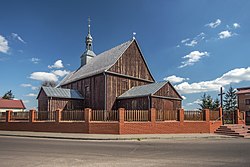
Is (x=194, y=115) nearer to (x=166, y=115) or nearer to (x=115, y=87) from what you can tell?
(x=166, y=115)

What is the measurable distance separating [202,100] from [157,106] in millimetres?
33221

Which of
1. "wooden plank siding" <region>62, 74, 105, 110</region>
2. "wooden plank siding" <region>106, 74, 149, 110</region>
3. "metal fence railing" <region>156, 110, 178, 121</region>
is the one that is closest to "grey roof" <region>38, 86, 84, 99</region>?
"wooden plank siding" <region>62, 74, 105, 110</region>

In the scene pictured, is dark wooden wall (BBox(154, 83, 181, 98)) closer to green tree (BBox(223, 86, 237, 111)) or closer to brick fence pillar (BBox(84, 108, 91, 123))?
brick fence pillar (BBox(84, 108, 91, 123))

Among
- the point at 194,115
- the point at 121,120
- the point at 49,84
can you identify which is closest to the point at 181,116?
the point at 194,115

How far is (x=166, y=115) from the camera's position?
2038 centimetres

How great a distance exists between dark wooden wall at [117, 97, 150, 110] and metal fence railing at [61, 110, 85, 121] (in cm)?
658

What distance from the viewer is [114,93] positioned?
26.8 m

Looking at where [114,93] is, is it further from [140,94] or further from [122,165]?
[122,165]

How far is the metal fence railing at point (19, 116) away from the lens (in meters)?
23.5

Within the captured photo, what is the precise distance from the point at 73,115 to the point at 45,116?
3.47m

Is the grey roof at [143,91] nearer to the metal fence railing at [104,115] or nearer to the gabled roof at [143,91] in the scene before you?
the gabled roof at [143,91]

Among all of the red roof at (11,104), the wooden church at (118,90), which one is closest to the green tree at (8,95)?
the red roof at (11,104)

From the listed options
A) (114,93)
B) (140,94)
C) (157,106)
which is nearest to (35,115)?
(114,93)

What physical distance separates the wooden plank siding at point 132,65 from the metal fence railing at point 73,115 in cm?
819
